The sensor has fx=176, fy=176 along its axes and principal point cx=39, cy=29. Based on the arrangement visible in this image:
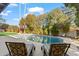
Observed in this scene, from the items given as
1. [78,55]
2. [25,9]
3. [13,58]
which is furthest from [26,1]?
[78,55]

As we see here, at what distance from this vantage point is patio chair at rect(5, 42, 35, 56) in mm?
1788

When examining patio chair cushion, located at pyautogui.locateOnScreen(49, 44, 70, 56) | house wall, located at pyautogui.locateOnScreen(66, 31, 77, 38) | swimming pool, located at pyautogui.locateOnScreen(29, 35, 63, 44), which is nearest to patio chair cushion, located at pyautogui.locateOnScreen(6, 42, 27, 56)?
swimming pool, located at pyautogui.locateOnScreen(29, 35, 63, 44)

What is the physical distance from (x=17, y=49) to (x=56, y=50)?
1.30 feet

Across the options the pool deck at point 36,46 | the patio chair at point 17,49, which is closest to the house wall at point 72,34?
the pool deck at point 36,46

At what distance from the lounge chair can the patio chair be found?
0.48 ft

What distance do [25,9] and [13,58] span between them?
52 cm

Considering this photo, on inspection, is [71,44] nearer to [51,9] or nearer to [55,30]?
[55,30]

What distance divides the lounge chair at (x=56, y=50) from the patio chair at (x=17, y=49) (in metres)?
0.14

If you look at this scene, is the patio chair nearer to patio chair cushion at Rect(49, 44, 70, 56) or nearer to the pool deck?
the pool deck

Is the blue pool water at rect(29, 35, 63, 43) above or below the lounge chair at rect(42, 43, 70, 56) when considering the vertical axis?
above

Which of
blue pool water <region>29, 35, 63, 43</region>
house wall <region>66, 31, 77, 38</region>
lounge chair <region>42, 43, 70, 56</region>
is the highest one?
house wall <region>66, 31, 77, 38</region>

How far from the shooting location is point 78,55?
182cm

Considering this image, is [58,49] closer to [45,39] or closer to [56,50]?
[56,50]

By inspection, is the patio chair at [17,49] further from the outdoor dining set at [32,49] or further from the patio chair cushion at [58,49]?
the patio chair cushion at [58,49]
